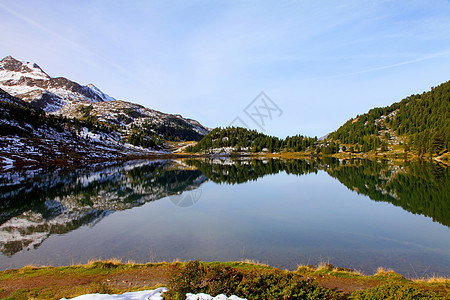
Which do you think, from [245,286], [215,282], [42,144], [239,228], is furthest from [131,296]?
[42,144]

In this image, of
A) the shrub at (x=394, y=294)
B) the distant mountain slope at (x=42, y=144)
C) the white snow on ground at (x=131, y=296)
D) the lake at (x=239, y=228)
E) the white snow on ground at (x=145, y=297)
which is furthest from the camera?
the distant mountain slope at (x=42, y=144)

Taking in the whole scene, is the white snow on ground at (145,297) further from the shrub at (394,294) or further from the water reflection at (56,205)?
the water reflection at (56,205)

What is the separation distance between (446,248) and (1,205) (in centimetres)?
5280

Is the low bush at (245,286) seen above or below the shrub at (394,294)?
below

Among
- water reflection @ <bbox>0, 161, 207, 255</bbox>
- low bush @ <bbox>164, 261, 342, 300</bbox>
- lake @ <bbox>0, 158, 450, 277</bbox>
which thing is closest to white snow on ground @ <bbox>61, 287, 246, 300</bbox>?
low bush @ <bbox>164, 261, 342, 300</bbox>

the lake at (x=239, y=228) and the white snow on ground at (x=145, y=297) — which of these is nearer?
the white snow on ground at (x=145, y=297)

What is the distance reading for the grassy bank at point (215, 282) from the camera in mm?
9812

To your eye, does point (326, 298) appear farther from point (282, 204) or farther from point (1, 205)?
point (1, 205)

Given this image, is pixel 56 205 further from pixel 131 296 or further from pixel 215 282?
pixel 215 282

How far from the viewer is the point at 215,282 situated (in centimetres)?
1059

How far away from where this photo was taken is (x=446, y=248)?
759 inches

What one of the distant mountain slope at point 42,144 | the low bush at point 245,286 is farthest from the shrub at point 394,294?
the distant mountain slope at point 42,144

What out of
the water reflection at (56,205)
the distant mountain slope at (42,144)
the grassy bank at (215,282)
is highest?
the distant mountain slope at (42,144)

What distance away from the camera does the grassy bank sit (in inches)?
386
